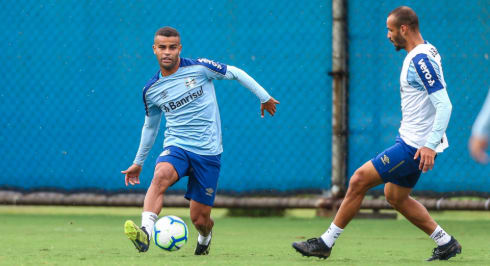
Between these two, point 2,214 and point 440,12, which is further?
point 2,214

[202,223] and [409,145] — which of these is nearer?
[409,145]

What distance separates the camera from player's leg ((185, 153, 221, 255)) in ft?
23.1

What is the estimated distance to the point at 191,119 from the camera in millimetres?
7105

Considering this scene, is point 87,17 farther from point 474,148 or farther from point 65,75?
point 474,148

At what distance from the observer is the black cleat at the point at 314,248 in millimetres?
6488

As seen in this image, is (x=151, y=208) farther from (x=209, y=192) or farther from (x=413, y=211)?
(x=413, y=211)

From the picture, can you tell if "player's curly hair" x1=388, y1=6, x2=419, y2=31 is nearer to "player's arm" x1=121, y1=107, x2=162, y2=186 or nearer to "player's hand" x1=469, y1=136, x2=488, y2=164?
"player's arm" x1=121, y1=107, x2=162, y2=186

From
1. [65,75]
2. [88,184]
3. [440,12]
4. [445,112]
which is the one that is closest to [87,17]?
[65,75]

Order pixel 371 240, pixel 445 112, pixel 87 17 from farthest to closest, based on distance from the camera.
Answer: pixel 87 17
pixel 371 240
pixel 445 112

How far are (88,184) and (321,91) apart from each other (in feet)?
8.87

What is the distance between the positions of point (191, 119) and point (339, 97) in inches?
131

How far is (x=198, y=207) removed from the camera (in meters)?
7.07

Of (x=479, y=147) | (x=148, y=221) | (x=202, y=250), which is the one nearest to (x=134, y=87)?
(x=202, y=250)

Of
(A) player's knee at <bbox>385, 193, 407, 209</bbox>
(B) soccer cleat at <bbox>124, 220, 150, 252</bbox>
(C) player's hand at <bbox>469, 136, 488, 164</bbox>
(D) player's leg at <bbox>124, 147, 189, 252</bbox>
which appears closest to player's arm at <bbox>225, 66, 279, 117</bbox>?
(D) player's leg at <bbox>124, 147, 189, 252</bbox>
